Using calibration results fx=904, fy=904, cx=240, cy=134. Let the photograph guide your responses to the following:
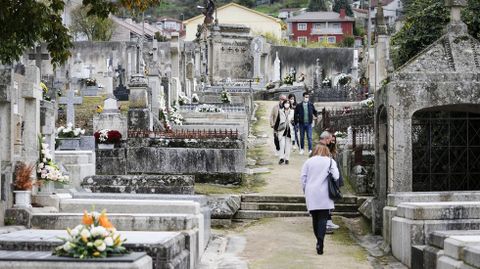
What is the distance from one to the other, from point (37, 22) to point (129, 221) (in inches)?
97.5

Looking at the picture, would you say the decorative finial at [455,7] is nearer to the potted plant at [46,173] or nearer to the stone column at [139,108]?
the potted plant at [46,173]

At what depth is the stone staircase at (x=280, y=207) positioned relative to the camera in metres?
15.9

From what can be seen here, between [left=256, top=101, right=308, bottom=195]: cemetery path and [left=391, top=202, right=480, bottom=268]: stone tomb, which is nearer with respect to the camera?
[left=391, top=202, right=480, bottom=268]: stone tomb

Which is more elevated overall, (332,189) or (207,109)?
(207,109)

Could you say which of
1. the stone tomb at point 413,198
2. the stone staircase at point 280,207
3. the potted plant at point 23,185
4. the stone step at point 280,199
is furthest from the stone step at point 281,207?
the potted plant at point 23,185

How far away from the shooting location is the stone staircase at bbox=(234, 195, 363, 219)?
52.2 ft

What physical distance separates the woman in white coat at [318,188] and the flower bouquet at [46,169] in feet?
11.1

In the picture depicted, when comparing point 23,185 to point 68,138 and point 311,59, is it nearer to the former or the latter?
point 68,138

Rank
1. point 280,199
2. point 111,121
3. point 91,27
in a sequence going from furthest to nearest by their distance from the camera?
1. point 91,27
2. point 111,121
3. point 280,199

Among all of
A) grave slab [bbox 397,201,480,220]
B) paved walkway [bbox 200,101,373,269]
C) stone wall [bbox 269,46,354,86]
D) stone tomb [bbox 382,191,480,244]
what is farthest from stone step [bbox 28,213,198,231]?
stone wall [bbox 269,46,354,86]

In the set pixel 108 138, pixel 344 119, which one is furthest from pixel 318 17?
pixel 108 138

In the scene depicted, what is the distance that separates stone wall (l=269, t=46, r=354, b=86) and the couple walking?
46.5 metres

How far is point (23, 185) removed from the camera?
11.1m

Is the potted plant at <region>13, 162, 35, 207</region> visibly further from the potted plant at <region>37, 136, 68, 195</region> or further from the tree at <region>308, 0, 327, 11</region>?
the tree at <region>308, 0, 327, 11</region>
